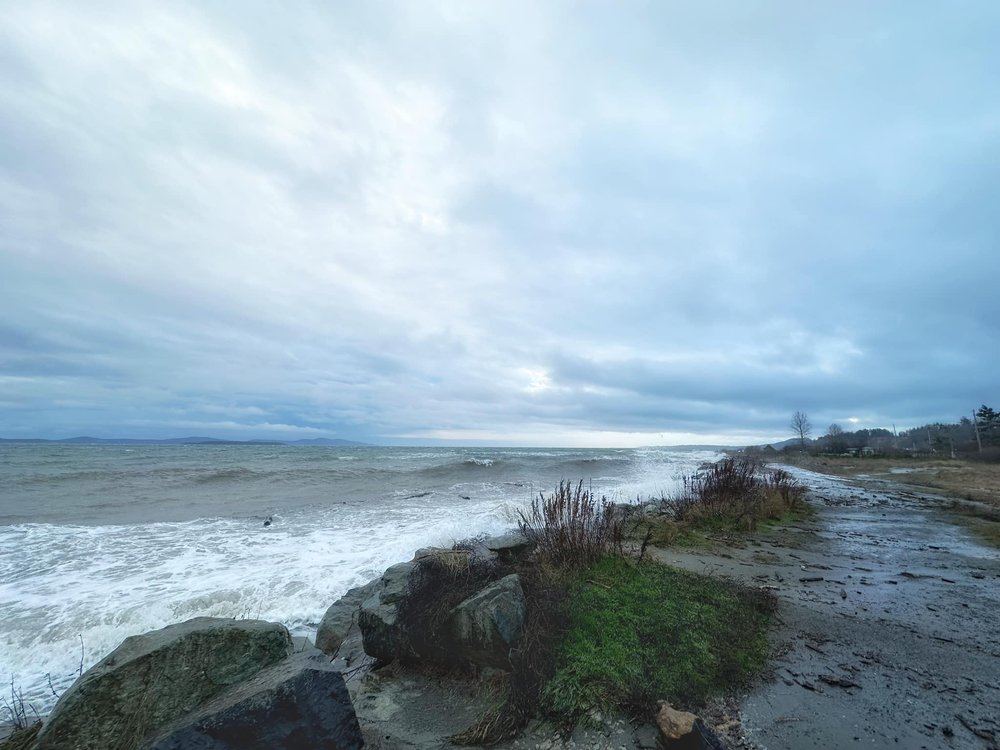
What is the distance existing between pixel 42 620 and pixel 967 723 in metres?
11.0

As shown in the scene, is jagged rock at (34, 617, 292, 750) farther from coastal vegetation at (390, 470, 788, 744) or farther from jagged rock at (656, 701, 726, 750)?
jagged rock at (656, 701, 726, 750)

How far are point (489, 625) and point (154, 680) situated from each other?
2.70 metres

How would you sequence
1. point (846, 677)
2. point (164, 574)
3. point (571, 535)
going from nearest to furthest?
point (846, 677) < point (571, 535) < point (164, 574)

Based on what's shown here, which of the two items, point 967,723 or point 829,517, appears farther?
point 829,517

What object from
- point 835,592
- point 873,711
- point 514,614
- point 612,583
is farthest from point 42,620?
point 835,592

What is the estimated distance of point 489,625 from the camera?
4559 mm

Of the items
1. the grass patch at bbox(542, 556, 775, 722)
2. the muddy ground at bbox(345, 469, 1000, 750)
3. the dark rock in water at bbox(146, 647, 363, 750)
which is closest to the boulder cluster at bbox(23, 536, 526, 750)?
the dark rock in water at bbox(146, 647, 363, 750)

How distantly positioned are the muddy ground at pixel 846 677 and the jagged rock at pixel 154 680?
48.7 inches

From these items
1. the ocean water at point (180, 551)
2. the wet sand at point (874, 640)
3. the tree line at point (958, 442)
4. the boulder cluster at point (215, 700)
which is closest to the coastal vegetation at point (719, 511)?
the wet sand at point (874, 640)

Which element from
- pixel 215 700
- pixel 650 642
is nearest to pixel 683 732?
pixel 650 642

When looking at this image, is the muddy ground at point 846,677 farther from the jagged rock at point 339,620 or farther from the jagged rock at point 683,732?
the jagged rock at point 339,620

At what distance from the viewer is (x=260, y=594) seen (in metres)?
7.83

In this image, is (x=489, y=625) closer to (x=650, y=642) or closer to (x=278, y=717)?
(x=650, y=642)

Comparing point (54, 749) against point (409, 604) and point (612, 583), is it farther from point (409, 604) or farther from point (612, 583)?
point (612, 583)
